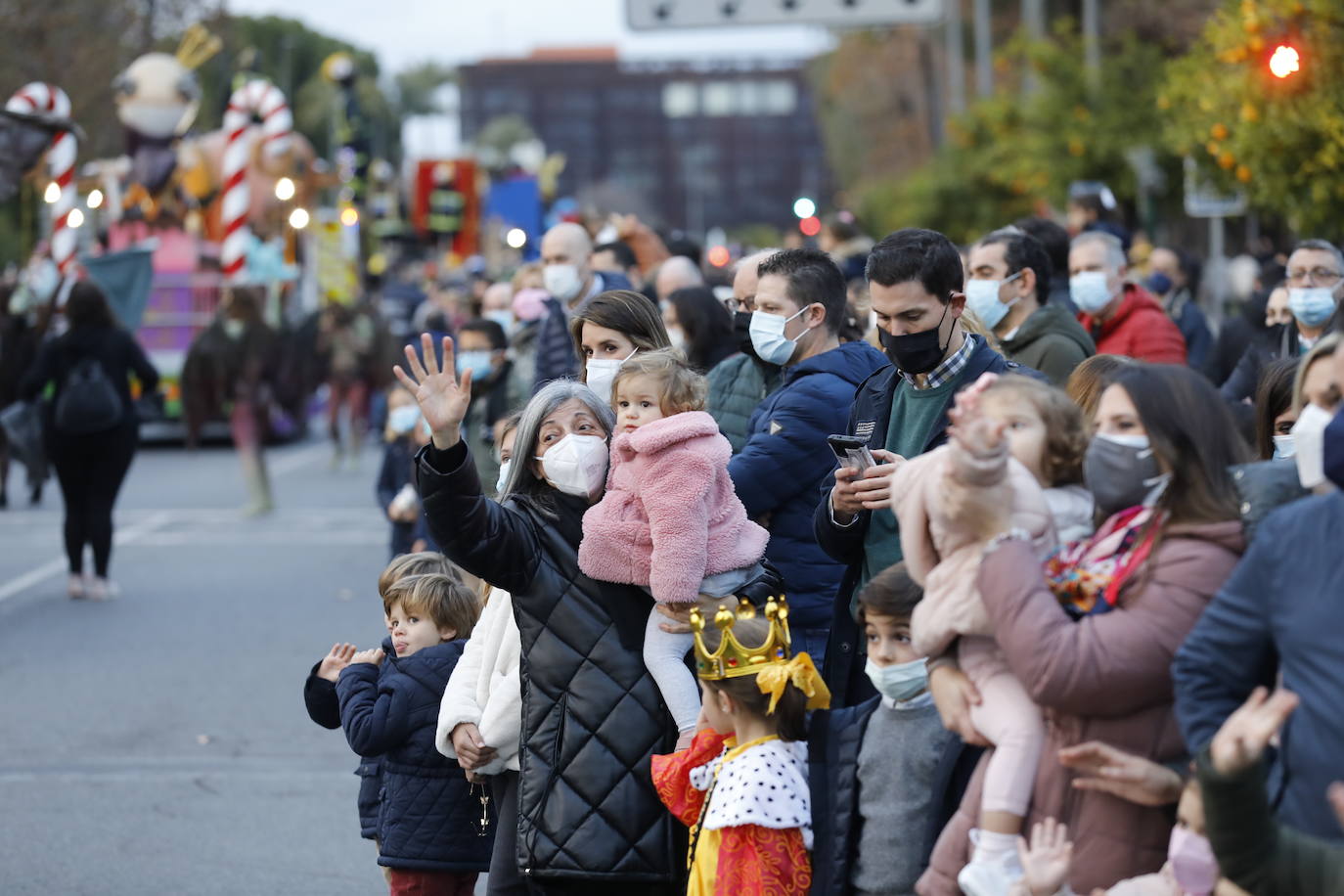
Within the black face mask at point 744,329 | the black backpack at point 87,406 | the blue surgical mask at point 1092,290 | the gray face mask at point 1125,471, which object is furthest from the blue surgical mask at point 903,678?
the black backpack at point 87,406

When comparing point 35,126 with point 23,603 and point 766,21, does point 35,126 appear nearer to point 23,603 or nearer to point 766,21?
point 23,603

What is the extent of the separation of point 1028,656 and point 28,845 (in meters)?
4.85

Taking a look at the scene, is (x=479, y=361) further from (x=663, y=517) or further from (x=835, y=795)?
(x=835, y=795)

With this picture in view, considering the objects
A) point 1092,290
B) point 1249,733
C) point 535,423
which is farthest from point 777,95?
point 1249,733

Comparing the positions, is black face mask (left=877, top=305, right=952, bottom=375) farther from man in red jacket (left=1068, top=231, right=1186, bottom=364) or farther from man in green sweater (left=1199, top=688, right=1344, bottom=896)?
man in red jacket (left=1068, top=231, right=1186, bottom=364)

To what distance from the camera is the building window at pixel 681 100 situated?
474 ft

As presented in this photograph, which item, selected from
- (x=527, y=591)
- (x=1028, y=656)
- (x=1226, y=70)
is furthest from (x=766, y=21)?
(x=1028, y=656)

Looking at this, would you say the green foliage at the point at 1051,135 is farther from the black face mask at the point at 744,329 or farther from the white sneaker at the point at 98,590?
the black face mask at the point at 744,329

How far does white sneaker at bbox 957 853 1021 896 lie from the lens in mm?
3627

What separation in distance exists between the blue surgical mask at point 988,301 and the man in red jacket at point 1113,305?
1506mm

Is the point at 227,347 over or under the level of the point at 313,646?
over

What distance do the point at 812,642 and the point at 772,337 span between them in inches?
37.5

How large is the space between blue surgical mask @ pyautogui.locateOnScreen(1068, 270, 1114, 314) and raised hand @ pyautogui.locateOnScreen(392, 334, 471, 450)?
4.99 metres

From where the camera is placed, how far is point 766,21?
18172mm
